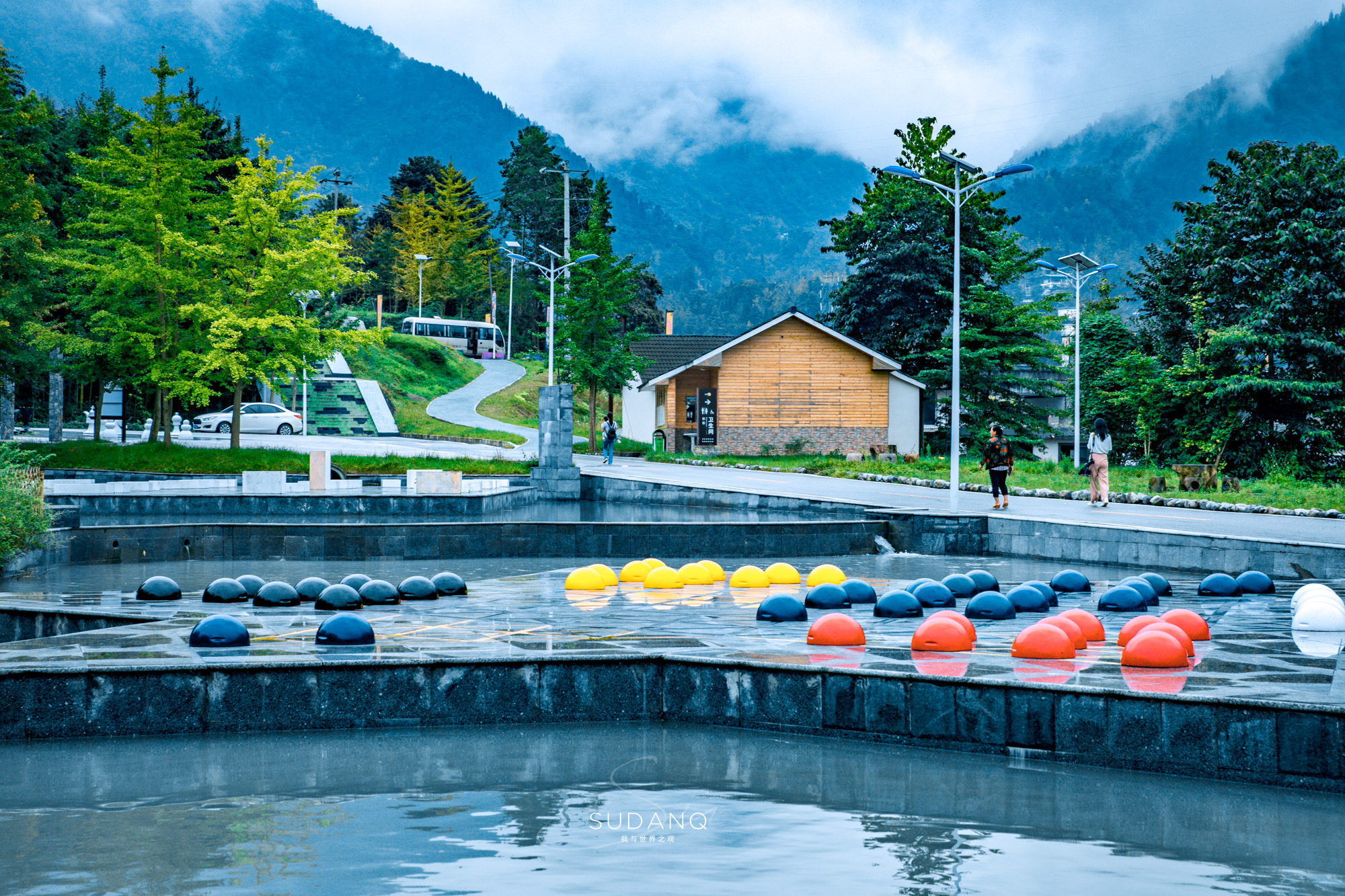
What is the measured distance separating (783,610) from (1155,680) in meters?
3.80

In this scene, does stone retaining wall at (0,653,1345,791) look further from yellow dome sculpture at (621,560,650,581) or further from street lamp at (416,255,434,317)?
street lamp at (416,255,434,317)

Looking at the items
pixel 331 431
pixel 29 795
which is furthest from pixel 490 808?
pixel 331 431

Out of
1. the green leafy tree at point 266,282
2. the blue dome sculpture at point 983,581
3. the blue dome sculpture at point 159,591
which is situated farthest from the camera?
the green leafy tree at point 266,282

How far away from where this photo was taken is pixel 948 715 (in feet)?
24.6

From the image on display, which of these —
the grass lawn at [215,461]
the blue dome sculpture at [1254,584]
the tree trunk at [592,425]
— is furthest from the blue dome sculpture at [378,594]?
the tree trunk at [592,425]

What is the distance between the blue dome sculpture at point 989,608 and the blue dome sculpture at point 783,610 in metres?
1.59

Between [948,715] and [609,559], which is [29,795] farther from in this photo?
[609,559]

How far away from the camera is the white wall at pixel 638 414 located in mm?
56969

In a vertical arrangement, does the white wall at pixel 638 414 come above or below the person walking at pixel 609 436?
above

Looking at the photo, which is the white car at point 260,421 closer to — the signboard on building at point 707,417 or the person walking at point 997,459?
the signboard on building at point 707,417

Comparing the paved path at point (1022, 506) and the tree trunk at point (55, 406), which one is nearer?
the paved path at point (1022, 506)

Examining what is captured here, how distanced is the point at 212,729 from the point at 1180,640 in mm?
6668

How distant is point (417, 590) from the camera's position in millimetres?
12625

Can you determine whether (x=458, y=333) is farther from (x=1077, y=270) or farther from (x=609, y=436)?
(x=1077, y=270)
